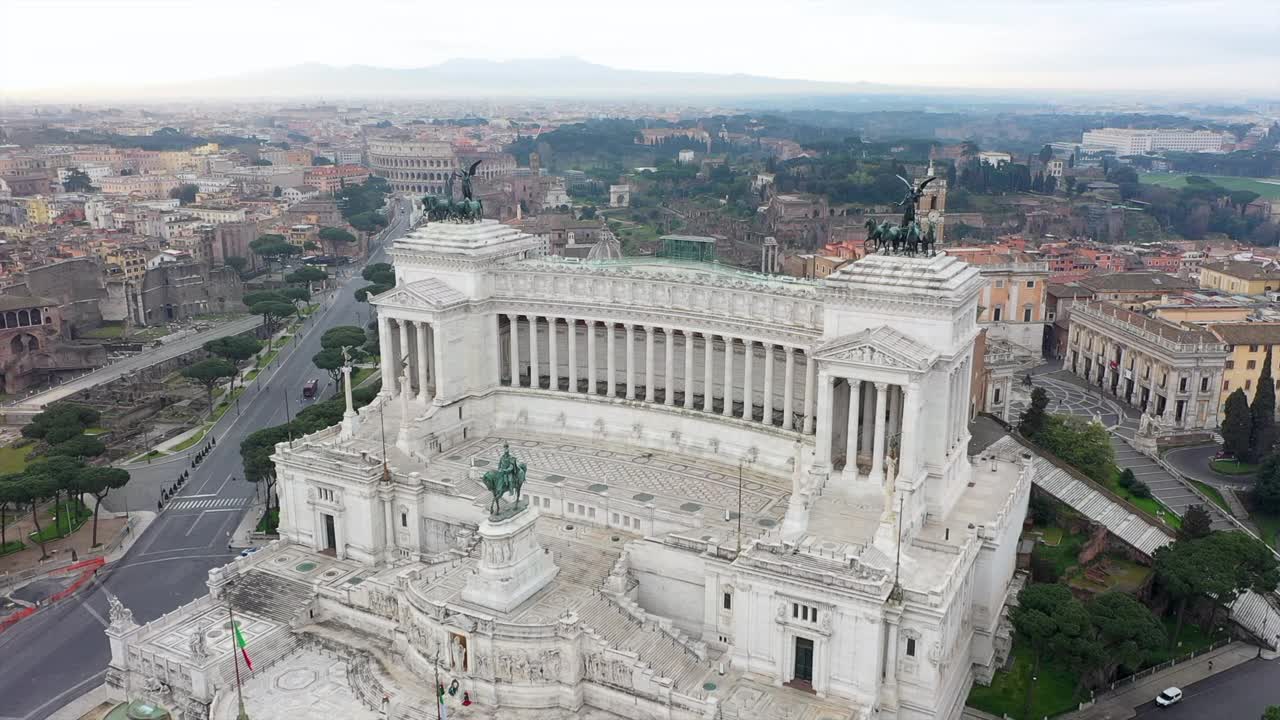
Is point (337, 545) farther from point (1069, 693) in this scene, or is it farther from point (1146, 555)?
point (1146, 555)

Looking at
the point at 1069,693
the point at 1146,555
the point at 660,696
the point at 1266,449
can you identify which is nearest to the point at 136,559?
the point at 660,696

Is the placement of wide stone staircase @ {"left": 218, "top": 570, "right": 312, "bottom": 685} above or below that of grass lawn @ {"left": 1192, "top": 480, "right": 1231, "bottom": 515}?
above

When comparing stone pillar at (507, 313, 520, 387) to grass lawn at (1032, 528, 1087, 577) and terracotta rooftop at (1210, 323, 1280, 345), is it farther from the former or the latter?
terracotta rooftop at (1210, 323, 1280, 345)

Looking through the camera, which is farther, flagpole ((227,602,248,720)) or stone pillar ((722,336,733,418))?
stone pillar ((722,336,733,418))

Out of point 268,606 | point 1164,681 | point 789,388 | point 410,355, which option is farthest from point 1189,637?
point 268,606

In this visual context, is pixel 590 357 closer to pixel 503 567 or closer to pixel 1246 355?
pixel 503 567

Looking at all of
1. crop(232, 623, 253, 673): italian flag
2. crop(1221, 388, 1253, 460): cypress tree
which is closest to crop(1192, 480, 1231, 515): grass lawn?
crop(1221, 388, 1253, 460): cypress tree
